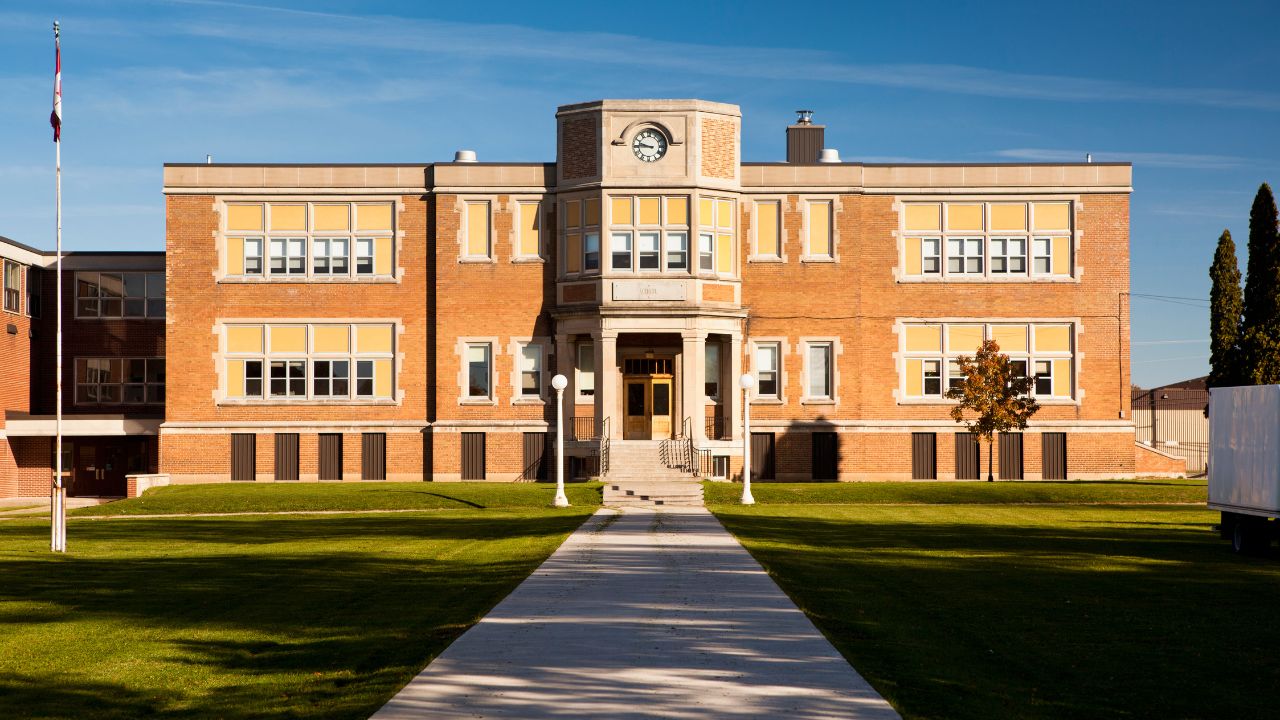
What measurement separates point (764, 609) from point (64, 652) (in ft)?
22.8

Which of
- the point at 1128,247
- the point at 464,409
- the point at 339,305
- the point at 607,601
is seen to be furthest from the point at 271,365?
the point at 607,601

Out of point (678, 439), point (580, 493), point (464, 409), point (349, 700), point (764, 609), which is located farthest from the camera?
point (464, 409)

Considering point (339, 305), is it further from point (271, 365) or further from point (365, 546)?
point (365, 546)

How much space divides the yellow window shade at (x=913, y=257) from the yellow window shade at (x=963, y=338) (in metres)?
2.31

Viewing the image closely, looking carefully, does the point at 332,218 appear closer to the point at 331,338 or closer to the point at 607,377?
the point at 331,338

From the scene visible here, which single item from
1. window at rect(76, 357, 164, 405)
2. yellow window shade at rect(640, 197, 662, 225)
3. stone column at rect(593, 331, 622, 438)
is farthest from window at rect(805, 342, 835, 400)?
window at rect(76, 357, 164, 405)

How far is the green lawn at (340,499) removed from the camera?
3669 centimetres

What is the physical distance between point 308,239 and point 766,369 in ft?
54.5

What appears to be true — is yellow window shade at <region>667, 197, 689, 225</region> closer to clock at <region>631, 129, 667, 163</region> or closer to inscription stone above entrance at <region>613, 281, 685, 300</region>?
clock at <region>631, 129, 667, 163</region>

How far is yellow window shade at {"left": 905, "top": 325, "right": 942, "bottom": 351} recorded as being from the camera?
47.5 meters

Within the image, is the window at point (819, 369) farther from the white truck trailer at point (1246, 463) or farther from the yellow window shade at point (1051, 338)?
the white truck trailer at point (1246, 463)

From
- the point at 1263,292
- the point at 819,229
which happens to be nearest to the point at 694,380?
the point at 819,229

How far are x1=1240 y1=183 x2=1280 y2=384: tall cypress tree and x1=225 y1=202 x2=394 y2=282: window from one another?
28.3m

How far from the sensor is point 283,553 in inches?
906
